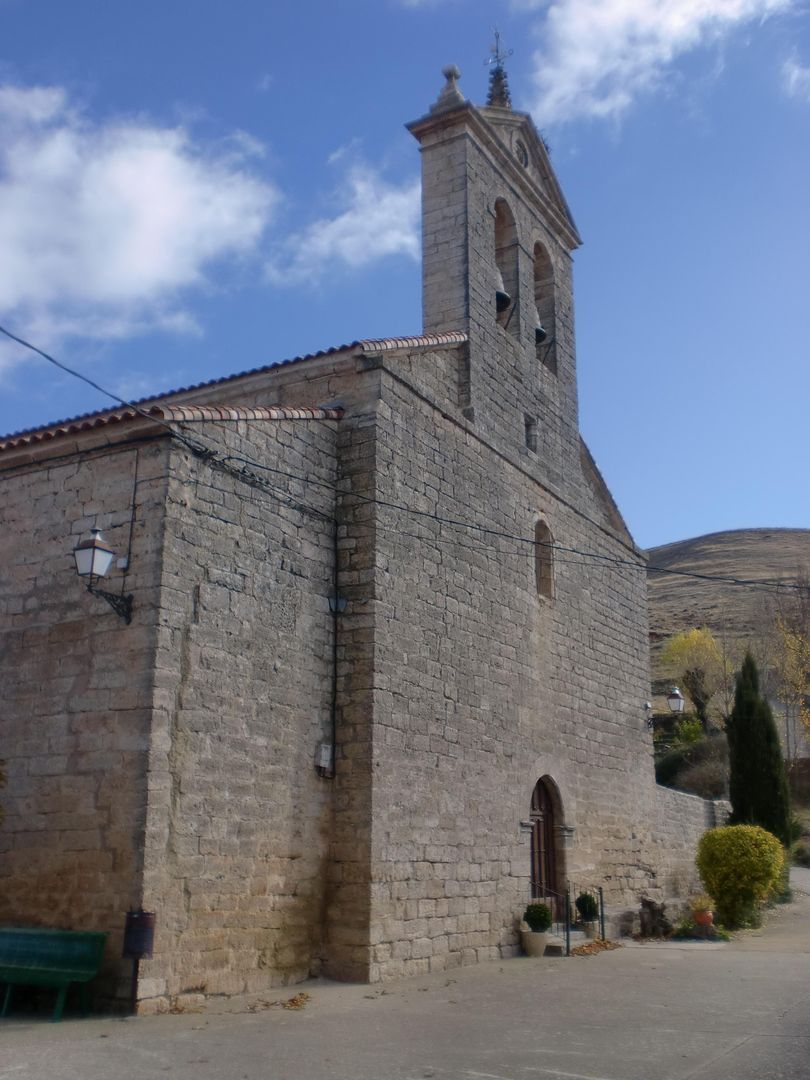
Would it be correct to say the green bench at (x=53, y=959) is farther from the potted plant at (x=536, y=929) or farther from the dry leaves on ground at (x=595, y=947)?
the dry leaves on ground at (x=595, y=947)

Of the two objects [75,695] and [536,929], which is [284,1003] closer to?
[75,695]

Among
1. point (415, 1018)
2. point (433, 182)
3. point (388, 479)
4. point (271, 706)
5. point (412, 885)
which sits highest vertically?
point (433, 182)

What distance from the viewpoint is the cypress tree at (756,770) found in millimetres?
22422

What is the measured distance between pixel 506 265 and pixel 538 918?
890 cm

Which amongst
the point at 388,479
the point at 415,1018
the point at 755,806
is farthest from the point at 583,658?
the point at 755,806

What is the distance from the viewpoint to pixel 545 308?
52.2ft

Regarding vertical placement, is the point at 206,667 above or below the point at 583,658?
below

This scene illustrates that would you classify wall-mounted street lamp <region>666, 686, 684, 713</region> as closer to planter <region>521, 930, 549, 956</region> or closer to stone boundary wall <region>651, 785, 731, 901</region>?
stone boundary wall <region>651, 785, 731, 901</region>

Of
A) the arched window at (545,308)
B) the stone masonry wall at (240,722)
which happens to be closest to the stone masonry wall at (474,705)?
the stone masonry wall at (240,722)

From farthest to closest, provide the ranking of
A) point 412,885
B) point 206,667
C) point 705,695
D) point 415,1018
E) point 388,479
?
1. point 705,695
2. point 388,479
3. point 412,885
4. point 206,667
5. point 415,1018

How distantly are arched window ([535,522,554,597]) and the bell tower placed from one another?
4.86 ft

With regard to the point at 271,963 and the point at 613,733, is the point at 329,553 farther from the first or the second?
the point at 613,733

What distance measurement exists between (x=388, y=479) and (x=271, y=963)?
190 inches

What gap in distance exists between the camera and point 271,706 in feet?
29.8
